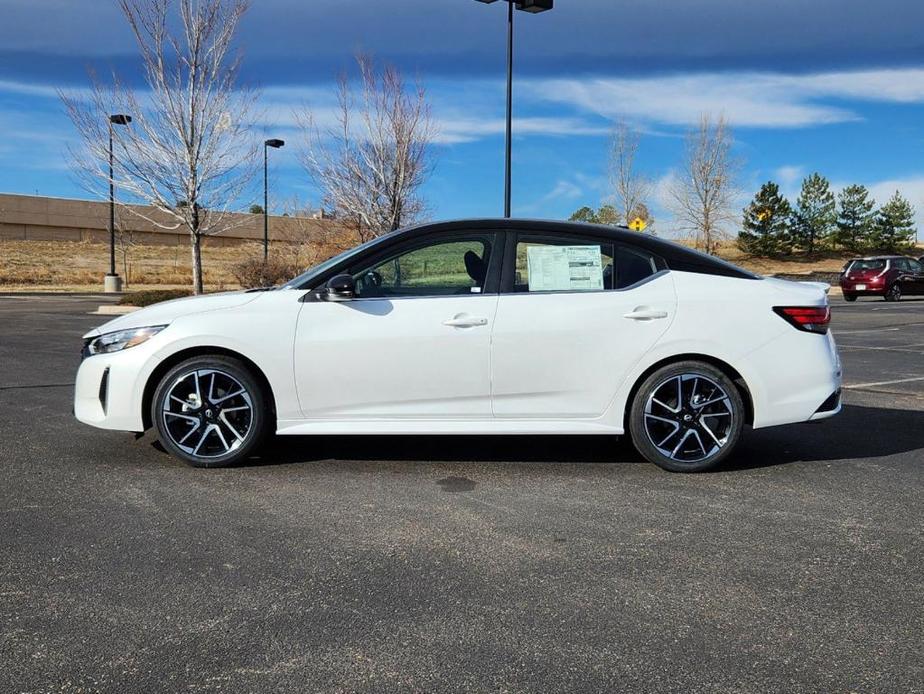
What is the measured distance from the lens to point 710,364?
5348mm

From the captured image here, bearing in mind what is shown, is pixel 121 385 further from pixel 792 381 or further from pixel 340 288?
pixel 792 381

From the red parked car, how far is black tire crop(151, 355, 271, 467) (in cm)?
2899

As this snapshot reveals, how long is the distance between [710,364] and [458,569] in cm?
248

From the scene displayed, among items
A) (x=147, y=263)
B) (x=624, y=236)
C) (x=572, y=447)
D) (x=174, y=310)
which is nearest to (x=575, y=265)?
(x=624, y=236)

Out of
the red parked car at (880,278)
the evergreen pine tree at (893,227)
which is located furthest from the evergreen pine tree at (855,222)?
the red parked car at (880,278)

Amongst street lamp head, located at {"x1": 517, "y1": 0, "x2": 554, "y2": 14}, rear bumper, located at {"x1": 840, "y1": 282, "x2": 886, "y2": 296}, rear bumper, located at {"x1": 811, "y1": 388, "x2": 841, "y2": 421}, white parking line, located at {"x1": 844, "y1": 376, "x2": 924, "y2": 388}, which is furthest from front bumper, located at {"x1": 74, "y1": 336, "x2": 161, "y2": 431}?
rear bumper, located at {"x1": 840, "y1": 282, "x2": 886, "y2": 296}

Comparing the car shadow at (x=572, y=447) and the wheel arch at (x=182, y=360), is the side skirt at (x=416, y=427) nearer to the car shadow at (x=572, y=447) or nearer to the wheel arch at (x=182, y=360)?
the wheel arch at (x=182, y=360)

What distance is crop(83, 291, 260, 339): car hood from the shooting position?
17.3 ft

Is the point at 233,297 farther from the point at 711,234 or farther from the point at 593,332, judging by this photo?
the point at 711,234

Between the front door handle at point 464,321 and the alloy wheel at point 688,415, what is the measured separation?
1160mm

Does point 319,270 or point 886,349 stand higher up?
point 319,270

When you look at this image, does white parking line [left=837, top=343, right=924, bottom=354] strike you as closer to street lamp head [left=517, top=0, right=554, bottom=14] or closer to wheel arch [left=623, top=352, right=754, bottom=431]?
street lamp head [left=517, top=0, right=554, bottom=14]

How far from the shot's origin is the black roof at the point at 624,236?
5.43m

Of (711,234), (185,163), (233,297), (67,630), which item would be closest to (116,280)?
(185,163)
